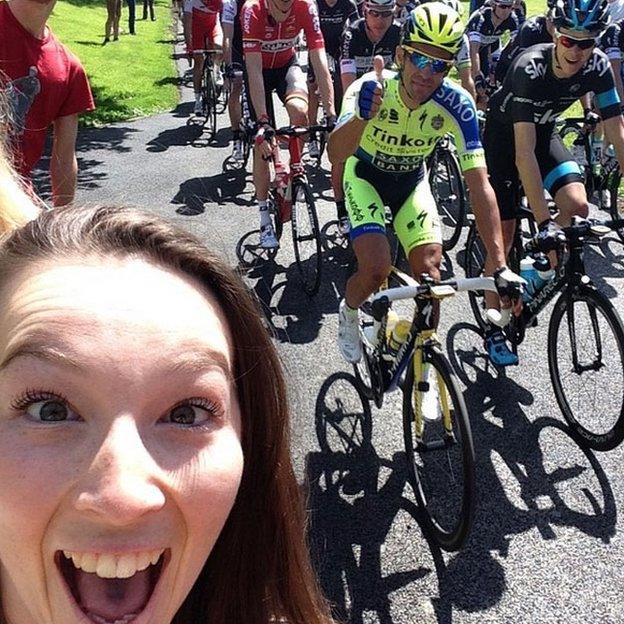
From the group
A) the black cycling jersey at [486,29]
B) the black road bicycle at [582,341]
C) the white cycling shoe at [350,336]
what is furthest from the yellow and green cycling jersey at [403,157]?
the black cycling jersey at [486,29]

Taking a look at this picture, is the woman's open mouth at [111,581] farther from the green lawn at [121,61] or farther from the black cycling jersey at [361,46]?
the green lawn at [121,61]

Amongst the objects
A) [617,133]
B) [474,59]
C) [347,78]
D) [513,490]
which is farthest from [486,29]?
[513,490]

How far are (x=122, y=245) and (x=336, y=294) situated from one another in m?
4.87

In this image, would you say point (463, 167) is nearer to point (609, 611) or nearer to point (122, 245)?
point (609, 611)

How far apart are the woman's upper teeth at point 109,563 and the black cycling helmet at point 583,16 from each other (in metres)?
4.17

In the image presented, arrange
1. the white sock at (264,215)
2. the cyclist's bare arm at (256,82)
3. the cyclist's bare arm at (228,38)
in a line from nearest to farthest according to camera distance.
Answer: the cyclist's bare arm at (256,82), the white sock at (264,215), the cyclist's bare arm at (228,38)

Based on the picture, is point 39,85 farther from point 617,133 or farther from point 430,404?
point 617,133

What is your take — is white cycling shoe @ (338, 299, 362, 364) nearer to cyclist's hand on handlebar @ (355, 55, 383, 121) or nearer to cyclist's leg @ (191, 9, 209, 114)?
cyclist's hand on handlebar @ (355, 55, 383, 121)

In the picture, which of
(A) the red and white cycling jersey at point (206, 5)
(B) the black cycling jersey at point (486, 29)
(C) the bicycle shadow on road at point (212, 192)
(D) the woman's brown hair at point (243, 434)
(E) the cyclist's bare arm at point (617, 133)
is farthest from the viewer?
(A) the red and white cycling jersey at point (206, 5)

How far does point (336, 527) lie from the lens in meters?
3.41

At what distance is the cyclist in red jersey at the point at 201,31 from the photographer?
454 inches

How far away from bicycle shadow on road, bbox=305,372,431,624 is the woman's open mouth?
193 centimetres

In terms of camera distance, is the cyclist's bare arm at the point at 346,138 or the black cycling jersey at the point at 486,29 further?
the black cycling jersey at the point at 486,29

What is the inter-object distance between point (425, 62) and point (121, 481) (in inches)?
135
